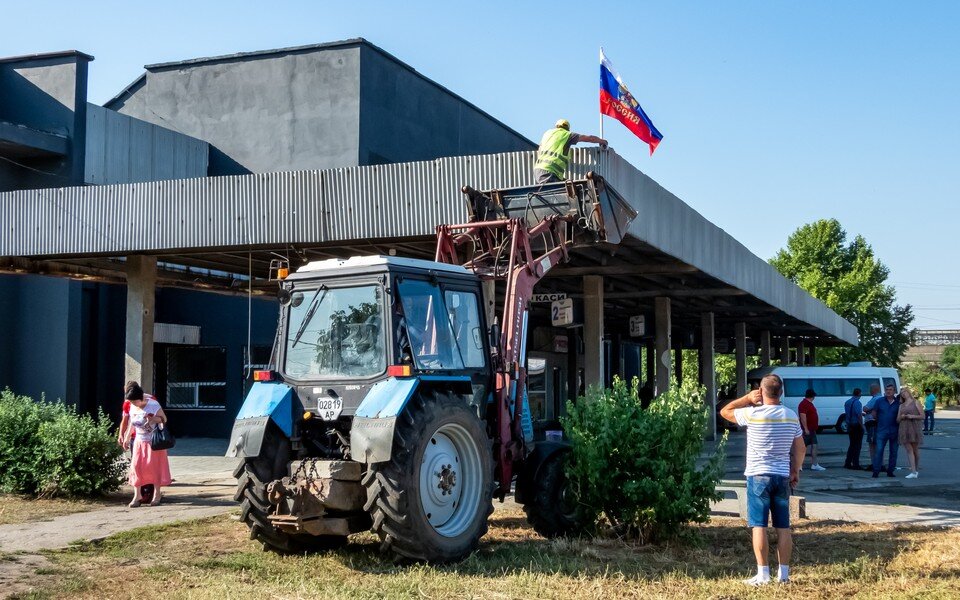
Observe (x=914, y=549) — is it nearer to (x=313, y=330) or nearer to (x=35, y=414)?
(x=313, y=330)

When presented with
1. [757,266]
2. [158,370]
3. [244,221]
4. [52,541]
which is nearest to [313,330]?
[52,541]

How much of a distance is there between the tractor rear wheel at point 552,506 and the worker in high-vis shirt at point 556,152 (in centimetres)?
407

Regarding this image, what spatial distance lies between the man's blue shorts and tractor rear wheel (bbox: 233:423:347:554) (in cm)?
384

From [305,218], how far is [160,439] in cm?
432

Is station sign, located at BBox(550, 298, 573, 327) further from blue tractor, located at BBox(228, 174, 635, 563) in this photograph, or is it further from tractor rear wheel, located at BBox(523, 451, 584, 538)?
tractor rear wheel, located at BBox(523, 451, 584, 538)

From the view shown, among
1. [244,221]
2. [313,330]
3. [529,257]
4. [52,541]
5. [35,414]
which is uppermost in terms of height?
[244,221]

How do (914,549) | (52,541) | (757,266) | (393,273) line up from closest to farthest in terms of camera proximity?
(393,273) → (914,549) → (52,541) → (757,266)

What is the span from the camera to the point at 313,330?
9219 millimetres

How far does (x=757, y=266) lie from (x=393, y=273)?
707 inches

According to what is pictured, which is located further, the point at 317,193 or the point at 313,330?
the point at 317,193

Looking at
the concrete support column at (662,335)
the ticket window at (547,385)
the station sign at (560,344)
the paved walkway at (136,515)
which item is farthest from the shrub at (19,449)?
the station sign at (560,344)

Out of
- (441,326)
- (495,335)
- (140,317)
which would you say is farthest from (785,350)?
(441,326)

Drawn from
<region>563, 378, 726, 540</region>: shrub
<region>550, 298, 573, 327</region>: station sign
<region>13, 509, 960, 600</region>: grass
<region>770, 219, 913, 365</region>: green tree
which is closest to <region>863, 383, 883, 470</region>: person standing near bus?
<region>550, 298, 573, 327</region>: station sign

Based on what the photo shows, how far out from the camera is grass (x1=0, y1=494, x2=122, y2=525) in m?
11.9
